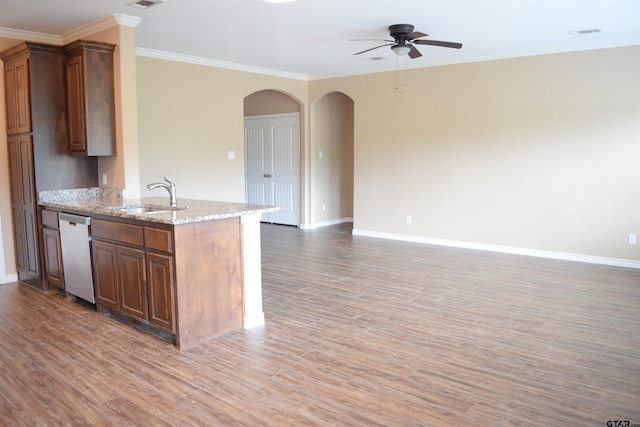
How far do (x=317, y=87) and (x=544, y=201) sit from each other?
13.2 ft

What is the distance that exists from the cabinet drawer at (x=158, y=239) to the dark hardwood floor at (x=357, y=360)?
27.0 inches

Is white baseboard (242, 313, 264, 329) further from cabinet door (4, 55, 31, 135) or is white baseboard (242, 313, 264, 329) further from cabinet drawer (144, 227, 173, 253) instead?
cabinet door (4, 55, 31, 135)

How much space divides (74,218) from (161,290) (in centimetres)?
129

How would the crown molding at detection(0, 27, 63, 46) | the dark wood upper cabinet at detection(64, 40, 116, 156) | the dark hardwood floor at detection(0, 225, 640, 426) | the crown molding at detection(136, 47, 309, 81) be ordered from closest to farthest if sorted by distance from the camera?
the dark hardwood floor at detection(0, 225, 640, 426), the dark wood upper cabinet at detection(64, 40, 116, 156), the crown molding at detection(0, 27, 63, 46), the crown molding at detection(136, 47, 309, 81)

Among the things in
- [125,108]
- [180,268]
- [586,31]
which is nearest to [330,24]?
[125,108]

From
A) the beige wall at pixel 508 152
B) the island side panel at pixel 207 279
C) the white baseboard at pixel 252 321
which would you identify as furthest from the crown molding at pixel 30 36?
the beige wall at pixel 508 152

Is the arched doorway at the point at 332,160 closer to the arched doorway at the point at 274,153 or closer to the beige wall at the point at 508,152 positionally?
the arched doorway at the point at 274,153

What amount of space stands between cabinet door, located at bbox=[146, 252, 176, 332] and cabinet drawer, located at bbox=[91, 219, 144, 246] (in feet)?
0.55

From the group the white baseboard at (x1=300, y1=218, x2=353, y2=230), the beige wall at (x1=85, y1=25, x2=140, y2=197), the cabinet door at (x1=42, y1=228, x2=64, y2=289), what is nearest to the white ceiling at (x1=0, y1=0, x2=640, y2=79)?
the beige wall at (x1=85, y1=25, x2=140, y2=197)

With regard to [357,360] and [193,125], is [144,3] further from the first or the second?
[357,360]

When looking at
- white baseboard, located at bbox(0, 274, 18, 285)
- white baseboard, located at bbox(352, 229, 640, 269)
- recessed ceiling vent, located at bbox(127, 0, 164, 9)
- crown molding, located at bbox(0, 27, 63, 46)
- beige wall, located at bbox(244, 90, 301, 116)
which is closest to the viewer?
recessed ceiling vent, located at bbox(127, 0, 164, 9)

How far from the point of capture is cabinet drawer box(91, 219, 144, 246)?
11.4ft

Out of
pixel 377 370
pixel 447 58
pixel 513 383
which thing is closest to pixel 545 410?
pixel 513 383

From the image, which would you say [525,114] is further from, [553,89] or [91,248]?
[91,248]
